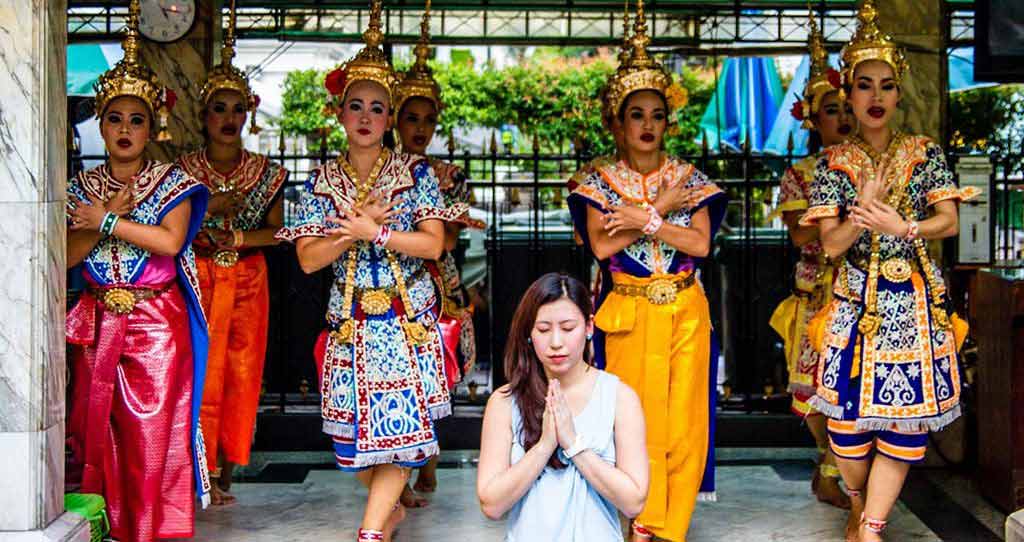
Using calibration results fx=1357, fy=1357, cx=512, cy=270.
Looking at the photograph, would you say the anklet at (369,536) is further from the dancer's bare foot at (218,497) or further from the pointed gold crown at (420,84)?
the pointed gold crown at (420,84)

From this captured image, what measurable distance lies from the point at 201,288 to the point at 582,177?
174 cm

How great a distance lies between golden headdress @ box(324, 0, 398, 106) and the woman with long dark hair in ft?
6.58

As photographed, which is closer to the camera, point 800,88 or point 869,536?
point 869,536

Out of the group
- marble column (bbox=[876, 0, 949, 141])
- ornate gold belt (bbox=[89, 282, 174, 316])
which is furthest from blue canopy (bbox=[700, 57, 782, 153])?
ornate gold belt (bbox=[89, 282, 174, 316])

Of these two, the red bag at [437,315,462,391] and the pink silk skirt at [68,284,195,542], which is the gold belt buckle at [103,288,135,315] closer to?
the pink silk skirt at [68,284,195,542]

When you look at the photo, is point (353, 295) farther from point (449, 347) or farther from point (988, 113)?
point (988, 113)

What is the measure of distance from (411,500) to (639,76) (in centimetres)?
222

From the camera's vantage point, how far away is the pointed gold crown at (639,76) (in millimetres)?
5391

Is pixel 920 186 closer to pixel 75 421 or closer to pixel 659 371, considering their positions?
pixel 659 371

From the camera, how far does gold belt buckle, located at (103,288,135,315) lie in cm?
505

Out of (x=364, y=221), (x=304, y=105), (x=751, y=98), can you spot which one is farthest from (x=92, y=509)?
(x=304, y=105)

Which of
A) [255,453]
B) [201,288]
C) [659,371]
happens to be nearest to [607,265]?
[659,371]

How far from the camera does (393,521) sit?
5566mm

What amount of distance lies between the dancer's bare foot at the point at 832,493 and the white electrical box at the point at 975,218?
5.19 ft
